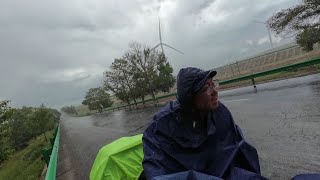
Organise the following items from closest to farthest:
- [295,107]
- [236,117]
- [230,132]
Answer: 1. [230,132]
2. [295,107]
3. [236,117]

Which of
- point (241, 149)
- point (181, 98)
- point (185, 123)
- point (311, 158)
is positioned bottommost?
point (311, 158)

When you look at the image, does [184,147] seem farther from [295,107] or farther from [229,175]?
[295,107]

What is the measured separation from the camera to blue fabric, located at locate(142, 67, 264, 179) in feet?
Answer: 9.05

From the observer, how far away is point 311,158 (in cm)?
555

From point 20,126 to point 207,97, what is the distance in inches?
2556

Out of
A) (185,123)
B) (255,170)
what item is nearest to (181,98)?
(185,123)

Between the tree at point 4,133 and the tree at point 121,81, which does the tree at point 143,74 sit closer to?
the tree at point 121,81

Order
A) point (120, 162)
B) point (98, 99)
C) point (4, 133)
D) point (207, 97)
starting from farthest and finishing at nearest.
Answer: point (98, 99) → point (4, 133) → point (120, 162) → point (207, 97)

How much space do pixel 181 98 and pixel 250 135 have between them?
6319mm

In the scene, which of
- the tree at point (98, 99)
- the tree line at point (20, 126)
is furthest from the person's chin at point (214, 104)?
the tree at point (98, 99)

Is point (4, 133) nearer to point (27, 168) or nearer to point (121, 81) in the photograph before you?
point (27, 168)

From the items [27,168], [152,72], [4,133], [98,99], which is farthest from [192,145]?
[98,99]

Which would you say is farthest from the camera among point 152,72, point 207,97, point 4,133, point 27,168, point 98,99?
point 98,99

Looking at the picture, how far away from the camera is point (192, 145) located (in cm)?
281
